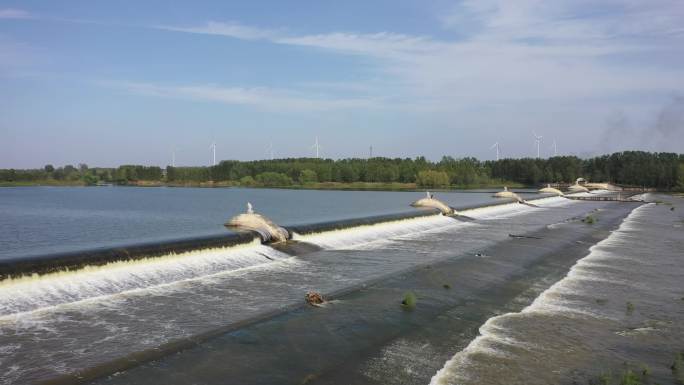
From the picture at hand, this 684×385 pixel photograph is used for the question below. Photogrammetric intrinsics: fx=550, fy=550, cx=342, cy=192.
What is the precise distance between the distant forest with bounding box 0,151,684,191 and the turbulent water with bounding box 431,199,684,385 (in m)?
136

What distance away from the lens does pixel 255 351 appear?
507 inches

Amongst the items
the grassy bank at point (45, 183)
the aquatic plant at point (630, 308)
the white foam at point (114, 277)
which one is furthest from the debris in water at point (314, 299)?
the grassy bank at point (45, 183)

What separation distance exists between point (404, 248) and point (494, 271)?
24.8 ft

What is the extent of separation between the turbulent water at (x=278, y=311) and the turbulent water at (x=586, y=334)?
0.16 ft

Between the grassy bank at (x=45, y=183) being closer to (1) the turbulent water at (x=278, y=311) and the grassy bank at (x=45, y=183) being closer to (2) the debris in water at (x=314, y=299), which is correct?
(1) the turbulent water at (x=278, y=311)

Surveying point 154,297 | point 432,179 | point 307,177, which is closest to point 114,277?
point 154,297

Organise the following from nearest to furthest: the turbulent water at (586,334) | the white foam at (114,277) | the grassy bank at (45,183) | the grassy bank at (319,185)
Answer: the turbulent water at (586,334) < the white foam at (114,277) < the grassy bank at (319,185) < the grassy bank at (45,183)

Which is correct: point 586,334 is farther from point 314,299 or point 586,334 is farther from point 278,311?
point 278,311

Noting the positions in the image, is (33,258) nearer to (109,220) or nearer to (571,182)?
(109,220)

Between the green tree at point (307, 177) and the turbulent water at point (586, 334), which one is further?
the green tree at point (307, 177)

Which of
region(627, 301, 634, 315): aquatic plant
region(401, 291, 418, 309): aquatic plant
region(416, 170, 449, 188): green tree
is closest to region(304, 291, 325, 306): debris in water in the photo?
region(401, 291, 418, 309): aquatic plant

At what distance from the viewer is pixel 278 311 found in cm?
1634

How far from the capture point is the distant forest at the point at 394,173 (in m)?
164

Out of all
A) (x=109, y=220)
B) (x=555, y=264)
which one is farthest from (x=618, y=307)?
(x=109, y=220)
